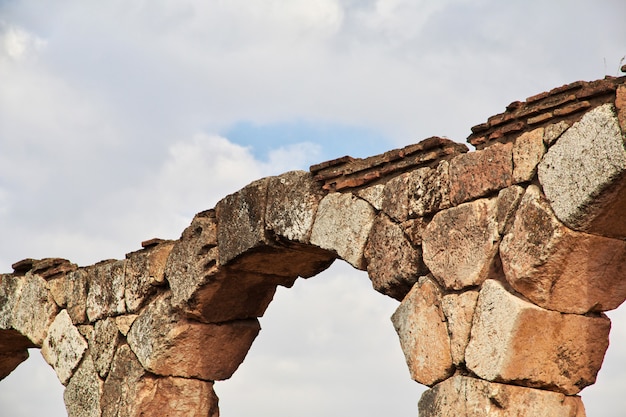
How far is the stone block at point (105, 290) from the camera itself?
8516 mm

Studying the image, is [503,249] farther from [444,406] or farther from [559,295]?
[444,406]

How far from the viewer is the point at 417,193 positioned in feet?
20.1

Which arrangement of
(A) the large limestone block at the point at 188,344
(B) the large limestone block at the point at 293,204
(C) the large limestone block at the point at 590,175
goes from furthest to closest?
(A) the large limestone block at the point at 188,344, (B) the large limestone block at the point at 293,204, (C) the large limestone block at the point at 590,175

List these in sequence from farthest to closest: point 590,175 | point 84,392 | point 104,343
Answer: point 84,392 < point 104,343 < point 590,175

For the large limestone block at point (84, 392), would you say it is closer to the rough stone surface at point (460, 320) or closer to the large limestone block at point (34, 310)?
the large limestone block at point (34, 310)

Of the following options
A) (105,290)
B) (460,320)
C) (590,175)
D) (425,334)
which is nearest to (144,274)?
(105,290)

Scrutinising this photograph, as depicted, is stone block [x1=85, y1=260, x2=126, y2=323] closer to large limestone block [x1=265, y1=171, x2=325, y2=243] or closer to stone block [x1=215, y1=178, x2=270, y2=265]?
stone block [x1=215, y1=178, x2=270, y2=265]

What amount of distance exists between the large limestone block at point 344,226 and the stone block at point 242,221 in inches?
21.9

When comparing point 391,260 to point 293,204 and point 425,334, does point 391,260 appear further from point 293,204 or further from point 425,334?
point 293,204

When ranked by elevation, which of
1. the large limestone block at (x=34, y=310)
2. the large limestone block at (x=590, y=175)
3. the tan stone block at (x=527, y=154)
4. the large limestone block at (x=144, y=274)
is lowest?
the large limestone block at (x=590, y=175)

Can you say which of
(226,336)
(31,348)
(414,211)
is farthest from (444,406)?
(31,348)

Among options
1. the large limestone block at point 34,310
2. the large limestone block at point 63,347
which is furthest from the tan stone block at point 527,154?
the large limestone block at point 34,310

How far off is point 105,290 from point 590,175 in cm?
479

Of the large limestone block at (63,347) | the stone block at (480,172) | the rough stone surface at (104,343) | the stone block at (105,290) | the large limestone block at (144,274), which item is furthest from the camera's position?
the large limestone block at (63,347)
